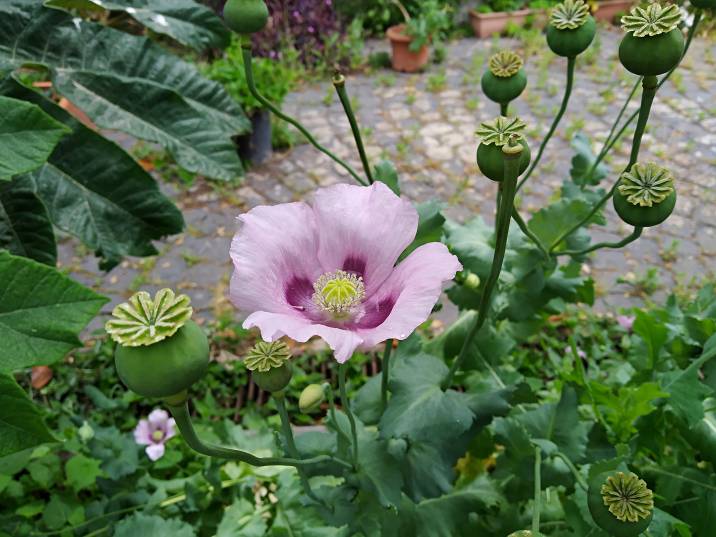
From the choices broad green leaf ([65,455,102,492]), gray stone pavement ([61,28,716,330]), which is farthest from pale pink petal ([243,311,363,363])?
gray stone pavement ([61,28,716,330])

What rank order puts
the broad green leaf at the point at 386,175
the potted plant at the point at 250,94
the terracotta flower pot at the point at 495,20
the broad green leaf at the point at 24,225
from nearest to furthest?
the broad green leaf at the point at 386,175
the broad green leaf at the point at 24,225
the potted plant at the point at 250,94
the terracotta flower pot at the point at 495,20

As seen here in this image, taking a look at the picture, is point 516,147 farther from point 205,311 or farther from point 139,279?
point 139,279

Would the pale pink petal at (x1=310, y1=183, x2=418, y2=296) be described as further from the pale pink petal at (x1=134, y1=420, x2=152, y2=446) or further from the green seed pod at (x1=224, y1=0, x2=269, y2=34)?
the pale pink petal at (x1=134, y1=420, x2=152, y2=446)

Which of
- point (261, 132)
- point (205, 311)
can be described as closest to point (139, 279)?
point (205, 311)

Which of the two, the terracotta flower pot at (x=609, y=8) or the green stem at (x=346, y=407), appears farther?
the terracotta flower pot at (x=609, y=8)

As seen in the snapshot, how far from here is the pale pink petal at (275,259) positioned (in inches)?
34.4

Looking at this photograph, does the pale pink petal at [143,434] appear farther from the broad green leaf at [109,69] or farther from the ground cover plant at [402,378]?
the broad green leaf at [109,69]

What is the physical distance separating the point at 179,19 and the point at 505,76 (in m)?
0.93

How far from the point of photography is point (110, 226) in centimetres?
152

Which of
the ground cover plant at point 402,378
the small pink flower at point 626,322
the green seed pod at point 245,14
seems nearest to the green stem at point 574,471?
the ground cover plant at point 402,378

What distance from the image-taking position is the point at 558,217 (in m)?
1.42

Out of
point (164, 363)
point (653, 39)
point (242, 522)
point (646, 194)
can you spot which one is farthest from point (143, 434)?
point (653, 39)

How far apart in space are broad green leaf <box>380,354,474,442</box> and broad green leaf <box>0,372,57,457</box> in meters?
0.53

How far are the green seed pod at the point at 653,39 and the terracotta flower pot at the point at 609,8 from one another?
6049 millimetres
